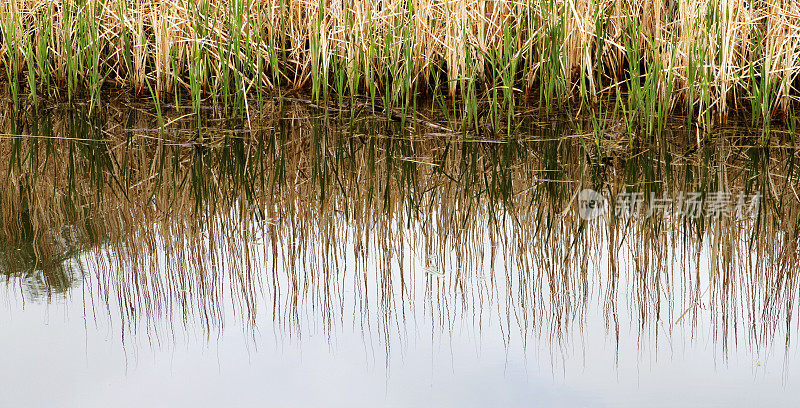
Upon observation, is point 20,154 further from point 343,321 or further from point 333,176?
point 343,321

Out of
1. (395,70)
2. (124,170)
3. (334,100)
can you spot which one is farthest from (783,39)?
(124,170)

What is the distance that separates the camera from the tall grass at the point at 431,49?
11.9ft

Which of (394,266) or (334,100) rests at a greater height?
(334,100)

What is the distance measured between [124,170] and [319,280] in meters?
1.26

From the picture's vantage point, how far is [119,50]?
436cm

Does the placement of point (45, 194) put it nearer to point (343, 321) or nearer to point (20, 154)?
point (20, 154)

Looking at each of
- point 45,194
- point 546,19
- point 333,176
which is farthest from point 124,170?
point 546,19

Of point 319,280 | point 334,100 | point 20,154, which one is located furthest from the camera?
point 334,100

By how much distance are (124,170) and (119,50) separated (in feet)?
4.37

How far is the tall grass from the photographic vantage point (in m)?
3.62

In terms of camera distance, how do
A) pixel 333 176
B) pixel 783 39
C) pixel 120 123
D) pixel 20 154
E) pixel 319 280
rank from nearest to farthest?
pixel 319 280 < pixel 333 176 < pixel 20 154 < pixel 783 39 < pixel 120 123

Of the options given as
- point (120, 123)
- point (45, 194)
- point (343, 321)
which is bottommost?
point (343, 321)

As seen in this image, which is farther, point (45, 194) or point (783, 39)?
point (783, 39)

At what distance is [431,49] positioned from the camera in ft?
13.2
